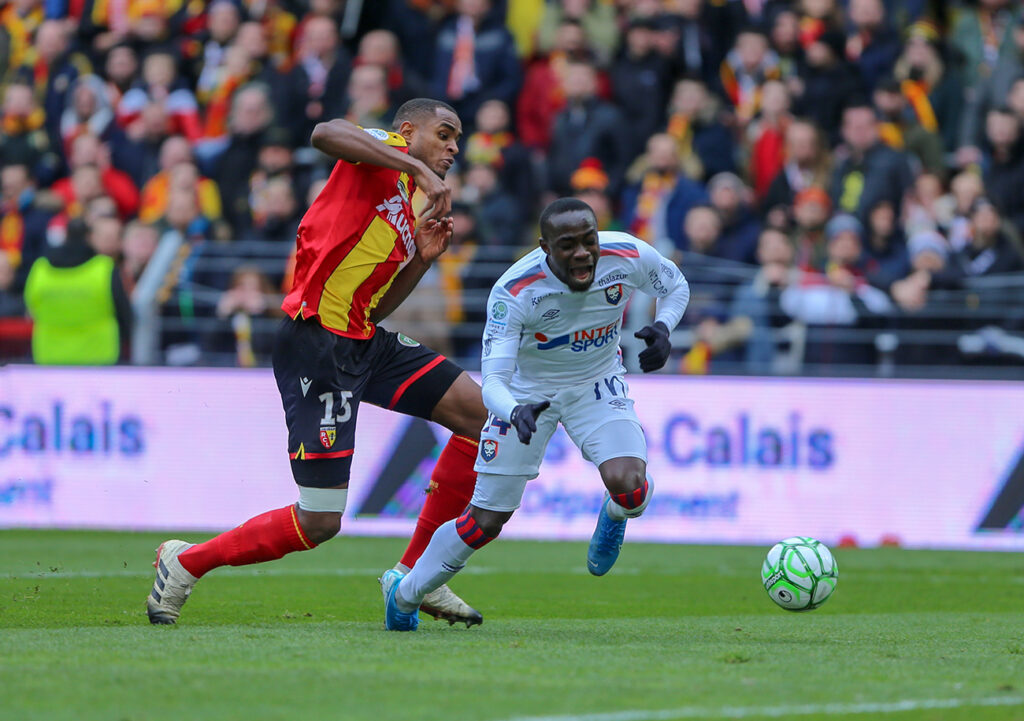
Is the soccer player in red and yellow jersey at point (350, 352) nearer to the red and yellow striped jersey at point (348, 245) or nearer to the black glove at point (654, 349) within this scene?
the red and yellow striped jersey at point (348, 245)

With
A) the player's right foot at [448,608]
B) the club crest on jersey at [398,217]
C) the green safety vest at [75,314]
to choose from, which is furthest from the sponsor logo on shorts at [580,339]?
the green safety vest at [75,314]

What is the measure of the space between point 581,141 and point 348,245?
30.7 ft

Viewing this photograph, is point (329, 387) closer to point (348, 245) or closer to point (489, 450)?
point (348, 245)

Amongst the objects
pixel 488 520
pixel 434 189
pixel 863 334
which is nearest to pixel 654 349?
pixel 488 520

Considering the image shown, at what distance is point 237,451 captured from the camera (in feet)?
48.5

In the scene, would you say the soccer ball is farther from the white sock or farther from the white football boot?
the white sock

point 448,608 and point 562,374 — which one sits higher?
point 562,374

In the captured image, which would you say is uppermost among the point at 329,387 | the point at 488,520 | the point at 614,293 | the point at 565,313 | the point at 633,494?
the point at 614,293

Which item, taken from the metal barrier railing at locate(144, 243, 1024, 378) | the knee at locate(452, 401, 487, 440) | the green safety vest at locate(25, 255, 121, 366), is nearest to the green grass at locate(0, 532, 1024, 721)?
the knee at locate(452, 401, 487, 440)

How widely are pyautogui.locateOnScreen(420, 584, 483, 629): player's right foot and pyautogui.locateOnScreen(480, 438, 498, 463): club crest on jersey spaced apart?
0.80 metres

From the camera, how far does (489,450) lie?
720cm

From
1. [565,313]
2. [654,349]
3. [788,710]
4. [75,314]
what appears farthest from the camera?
[75,314]

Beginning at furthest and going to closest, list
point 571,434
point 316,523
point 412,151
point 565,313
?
point 571,434, point 412,151, point 565,313, point 316,523

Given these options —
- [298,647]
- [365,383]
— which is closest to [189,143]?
[365,383]
